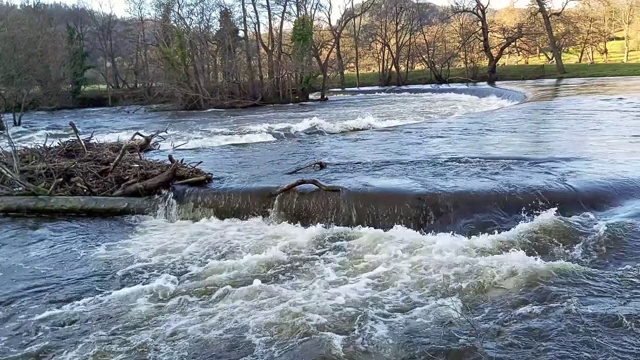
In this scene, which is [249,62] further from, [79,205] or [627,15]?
[627,15]

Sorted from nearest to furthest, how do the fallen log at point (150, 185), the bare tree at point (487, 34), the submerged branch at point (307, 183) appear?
the submerged branch at point (307, 183), the fallen log at point (150, 185), the bare tree at point (487, 34)

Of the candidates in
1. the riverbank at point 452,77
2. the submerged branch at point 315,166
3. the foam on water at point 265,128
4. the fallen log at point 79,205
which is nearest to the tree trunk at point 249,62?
the riverbank at point 452,77

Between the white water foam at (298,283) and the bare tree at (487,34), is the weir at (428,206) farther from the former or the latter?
the bare tree at (487,34)

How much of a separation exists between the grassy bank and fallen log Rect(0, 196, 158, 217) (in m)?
30.8

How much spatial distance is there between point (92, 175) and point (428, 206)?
20.5 ft

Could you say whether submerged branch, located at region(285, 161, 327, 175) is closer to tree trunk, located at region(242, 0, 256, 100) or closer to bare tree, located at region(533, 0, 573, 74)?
tree trunk, located at region(242, 0, 256, 100)

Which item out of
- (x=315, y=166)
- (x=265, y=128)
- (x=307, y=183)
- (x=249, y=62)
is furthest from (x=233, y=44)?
(x=307, y=183)

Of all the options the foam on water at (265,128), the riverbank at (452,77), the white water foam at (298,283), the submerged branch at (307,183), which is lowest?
the white water foam at (298,283)

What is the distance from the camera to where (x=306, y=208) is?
8.00 meters

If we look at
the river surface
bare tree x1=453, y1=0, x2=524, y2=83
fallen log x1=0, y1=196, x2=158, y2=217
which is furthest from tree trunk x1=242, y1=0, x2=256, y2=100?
fallen log x1=0, y1=196, x2=158, y2=217

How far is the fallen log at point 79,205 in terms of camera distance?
29.8ft

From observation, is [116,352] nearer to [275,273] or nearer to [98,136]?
[275,273]

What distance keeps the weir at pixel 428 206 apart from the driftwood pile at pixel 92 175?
181 centimetres

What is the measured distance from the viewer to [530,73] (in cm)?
3897
